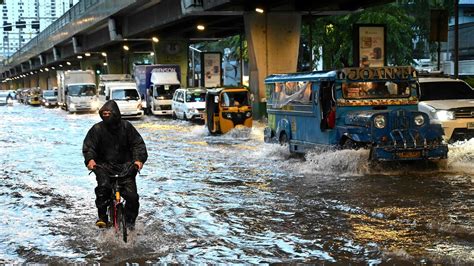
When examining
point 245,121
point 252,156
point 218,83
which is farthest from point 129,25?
point 252,156

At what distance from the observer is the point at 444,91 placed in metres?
19.5

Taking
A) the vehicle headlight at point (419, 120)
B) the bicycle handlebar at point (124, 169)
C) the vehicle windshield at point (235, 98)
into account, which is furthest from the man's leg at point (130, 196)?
the vehicle windshield at point (235, 98)

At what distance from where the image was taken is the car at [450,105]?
17.5 m

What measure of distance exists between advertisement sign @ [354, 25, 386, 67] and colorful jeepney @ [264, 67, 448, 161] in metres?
10.1

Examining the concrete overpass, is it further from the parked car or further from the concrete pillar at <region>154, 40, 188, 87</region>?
the parked car

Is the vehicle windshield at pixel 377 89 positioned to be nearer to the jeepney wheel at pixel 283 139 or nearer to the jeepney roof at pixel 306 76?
the jeepney roof at pixel 306 76

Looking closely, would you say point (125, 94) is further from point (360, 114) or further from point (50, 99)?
point (50, 99)

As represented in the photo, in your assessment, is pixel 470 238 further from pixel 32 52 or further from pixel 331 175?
pixel 32 52

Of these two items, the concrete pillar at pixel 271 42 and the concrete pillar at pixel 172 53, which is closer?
the concrete pillar at pixel 271 42

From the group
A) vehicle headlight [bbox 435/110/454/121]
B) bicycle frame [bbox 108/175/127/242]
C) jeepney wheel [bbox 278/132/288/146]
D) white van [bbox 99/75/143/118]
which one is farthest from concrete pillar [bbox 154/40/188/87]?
bicycle frame [bbox 108/175/127/242]

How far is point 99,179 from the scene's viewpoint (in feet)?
28.4

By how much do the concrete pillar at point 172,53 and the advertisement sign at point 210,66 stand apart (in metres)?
3.56

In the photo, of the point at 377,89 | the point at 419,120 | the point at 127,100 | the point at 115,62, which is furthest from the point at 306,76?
the point at 115,62

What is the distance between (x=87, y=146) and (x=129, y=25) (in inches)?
1646
